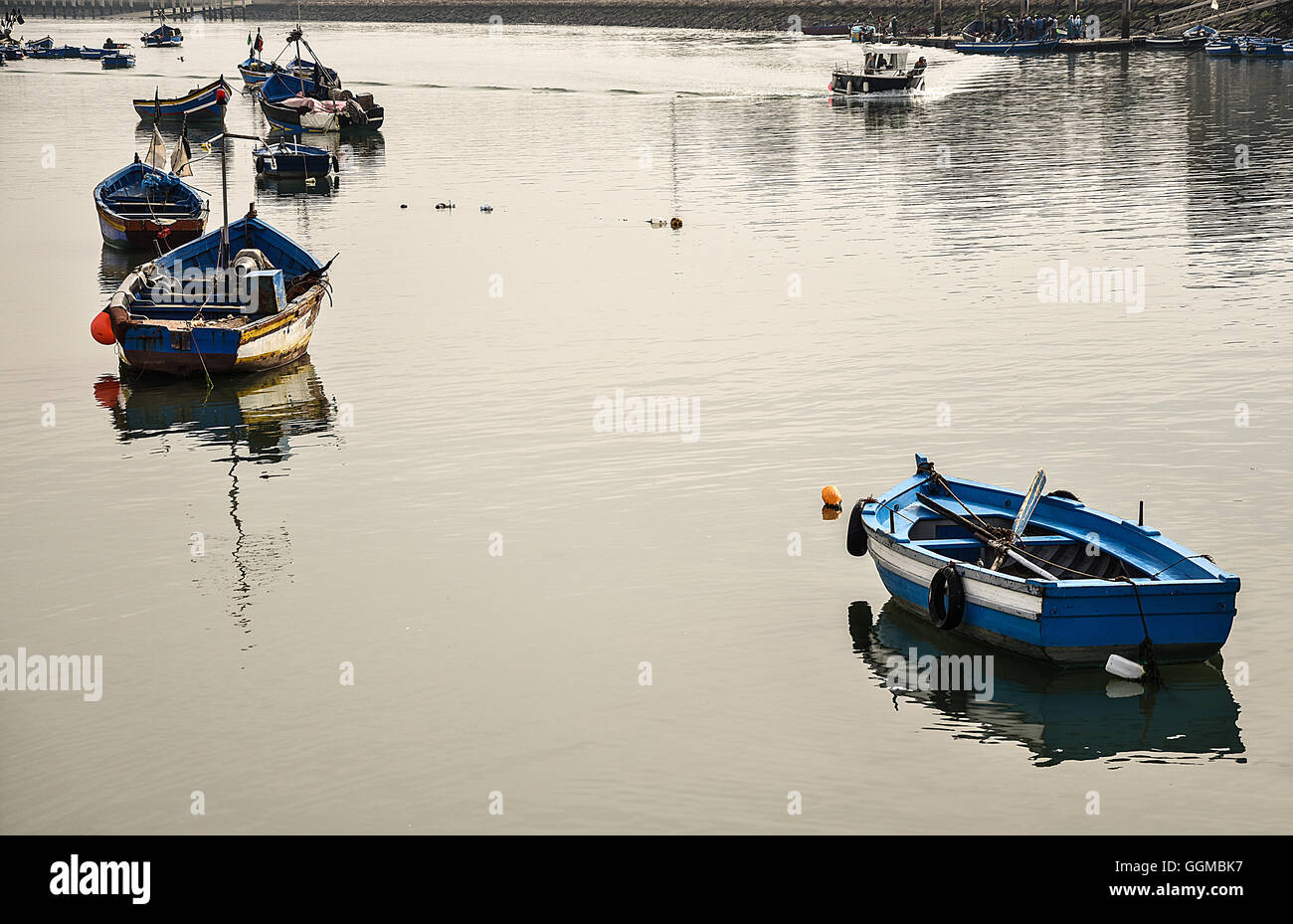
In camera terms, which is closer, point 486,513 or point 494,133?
point 486,513

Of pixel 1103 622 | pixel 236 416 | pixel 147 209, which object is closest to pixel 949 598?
pixel 1103 622

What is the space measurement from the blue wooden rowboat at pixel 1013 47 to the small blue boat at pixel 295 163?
8699 cm

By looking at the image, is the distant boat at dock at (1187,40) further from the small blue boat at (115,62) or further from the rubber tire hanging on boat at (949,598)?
the rubber tire hanging on boat at (949,598)

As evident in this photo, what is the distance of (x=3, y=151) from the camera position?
254 ft

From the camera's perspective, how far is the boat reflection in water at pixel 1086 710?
16.8 metres

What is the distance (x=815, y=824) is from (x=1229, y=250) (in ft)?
114

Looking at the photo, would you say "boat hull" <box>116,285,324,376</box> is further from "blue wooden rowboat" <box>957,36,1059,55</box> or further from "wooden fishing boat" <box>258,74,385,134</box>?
"blue wooden rowboat" <box>957,36,1059,55</box>

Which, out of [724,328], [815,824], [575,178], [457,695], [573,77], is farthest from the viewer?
[573,77]

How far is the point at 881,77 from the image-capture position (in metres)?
96.1

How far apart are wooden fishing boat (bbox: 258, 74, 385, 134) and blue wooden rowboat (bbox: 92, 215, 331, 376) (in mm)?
51205

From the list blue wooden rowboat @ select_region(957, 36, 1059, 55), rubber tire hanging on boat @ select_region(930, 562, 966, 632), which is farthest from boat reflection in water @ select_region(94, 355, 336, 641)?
blue wooden rowboat @ select_region(957, 36, 1059, 55)

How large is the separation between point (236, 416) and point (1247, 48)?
105 m
